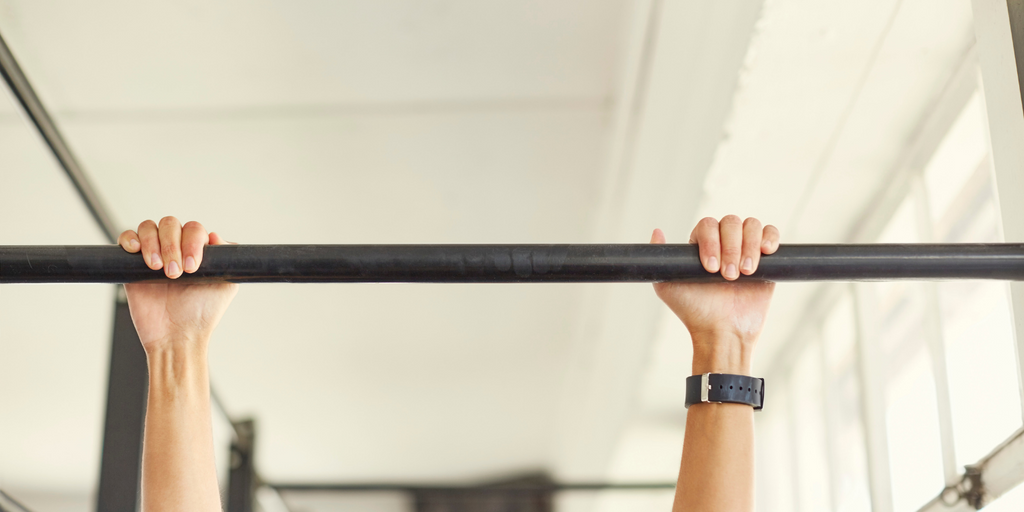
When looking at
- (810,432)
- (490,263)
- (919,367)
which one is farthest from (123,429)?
(810,432)

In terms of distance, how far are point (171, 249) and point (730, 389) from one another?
0.75m

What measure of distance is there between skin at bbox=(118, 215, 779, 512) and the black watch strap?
0.05ft

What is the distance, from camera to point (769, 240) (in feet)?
3.37

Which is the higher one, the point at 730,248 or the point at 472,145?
the point at 472,145

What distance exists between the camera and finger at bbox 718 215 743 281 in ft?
3.33

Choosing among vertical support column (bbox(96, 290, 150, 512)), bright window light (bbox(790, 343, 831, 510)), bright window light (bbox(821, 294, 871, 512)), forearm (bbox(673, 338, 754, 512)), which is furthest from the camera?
bright window light (bbox(790, 343, 831, 510))

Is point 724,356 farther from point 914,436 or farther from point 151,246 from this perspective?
point 914,436

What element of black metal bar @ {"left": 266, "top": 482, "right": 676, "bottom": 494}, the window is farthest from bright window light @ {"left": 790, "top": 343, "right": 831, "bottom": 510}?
black metal bar @ {"left": 266, "top": 482, "right": 676, "bottom": 494}

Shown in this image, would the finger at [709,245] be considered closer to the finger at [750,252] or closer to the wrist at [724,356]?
the finger at [750,252]

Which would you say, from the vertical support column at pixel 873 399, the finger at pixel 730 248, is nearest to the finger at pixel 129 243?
the finger at pixel 730 248

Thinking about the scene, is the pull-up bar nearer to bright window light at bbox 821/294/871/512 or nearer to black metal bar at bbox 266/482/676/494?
bright window light at bbox 821/294/871/512

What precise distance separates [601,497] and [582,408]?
1.65 feet

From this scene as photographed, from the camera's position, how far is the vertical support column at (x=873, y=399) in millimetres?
2225

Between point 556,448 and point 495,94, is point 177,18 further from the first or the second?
point 556,448
